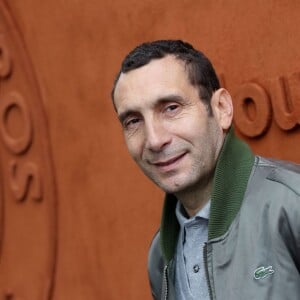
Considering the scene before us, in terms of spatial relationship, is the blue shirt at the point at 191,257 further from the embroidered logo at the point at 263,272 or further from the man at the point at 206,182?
the embroidered logo at the point at 263,272

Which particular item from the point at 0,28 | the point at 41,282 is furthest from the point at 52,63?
the point at 41,282

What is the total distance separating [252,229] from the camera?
74.6 inches

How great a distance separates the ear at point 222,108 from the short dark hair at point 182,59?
19 millimetres

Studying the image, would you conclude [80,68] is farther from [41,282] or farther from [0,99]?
[41,282]

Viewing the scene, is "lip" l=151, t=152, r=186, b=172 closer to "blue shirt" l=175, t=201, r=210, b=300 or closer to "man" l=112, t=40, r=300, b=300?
"man" l=112, t=40, r=300, b=300

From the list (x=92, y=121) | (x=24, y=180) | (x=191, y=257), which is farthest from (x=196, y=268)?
(x=24, y=180)

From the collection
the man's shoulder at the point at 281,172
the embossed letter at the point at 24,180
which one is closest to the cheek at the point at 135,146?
the man's shoulder at the point at 281,172

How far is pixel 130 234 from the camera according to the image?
3.83 m

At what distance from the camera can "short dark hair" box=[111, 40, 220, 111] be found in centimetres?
205

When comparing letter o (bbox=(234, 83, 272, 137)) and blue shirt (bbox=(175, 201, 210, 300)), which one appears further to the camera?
letter o (bbox=(234, 83, 272, 137))

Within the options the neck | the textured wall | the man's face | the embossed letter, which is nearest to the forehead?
the man's face

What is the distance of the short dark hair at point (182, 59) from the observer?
2.05 metres

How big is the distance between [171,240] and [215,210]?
0.29 m

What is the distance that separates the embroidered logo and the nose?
389 mm
